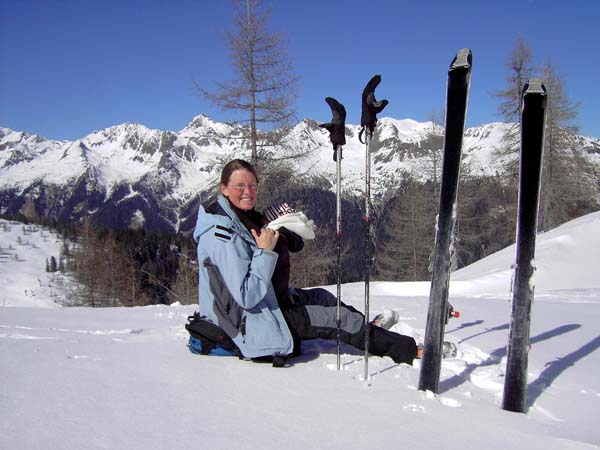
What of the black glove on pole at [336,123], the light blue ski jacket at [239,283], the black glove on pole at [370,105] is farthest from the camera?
Result: the black glove on pole at [336,123]

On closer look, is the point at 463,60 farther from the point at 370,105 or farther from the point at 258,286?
the point at 258,286

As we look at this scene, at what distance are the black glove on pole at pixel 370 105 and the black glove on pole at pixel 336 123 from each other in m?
0.23

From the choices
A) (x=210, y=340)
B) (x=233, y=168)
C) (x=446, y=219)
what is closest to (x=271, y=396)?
(x=210, y=340)

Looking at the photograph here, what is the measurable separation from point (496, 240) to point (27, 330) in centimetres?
2779

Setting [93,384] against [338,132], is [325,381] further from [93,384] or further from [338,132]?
[338,132]

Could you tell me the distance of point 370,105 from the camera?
9.53ft

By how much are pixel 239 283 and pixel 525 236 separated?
5.67 ft

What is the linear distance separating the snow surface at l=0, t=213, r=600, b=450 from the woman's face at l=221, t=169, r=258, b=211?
1.15 meters

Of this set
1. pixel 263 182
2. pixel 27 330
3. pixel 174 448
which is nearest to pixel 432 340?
pixel 174 448

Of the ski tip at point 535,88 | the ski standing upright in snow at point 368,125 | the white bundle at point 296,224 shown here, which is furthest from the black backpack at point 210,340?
the ski tip at point 535,88

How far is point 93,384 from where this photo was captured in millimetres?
2246

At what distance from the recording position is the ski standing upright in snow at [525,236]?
2295 mm

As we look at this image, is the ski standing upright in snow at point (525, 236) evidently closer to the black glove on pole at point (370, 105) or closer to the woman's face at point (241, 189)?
the black glove on pole at point (370, 105)

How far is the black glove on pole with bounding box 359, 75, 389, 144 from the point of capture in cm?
286
